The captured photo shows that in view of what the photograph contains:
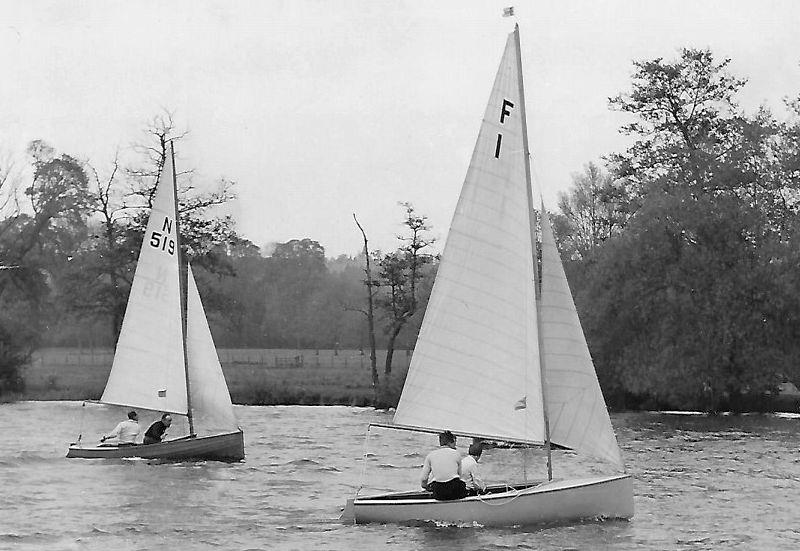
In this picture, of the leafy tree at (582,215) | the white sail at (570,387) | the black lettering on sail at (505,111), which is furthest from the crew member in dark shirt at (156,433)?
the leafy tree at (582,215)

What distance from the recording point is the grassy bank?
2456 inches

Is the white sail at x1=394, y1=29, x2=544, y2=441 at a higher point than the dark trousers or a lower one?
higher

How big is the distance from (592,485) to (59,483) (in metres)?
14.1

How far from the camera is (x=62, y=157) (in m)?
74.9

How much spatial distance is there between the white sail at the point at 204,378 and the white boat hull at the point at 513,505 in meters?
12.7

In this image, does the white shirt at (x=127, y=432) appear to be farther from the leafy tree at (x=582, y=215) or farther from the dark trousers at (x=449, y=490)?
the leafy tree at (x=582, y=215)

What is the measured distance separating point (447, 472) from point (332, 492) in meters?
7.94

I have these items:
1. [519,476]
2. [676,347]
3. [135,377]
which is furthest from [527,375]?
[676,347]

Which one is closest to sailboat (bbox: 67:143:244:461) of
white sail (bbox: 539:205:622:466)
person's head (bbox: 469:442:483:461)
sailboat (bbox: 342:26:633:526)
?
person's head (bbox: 469:442:483:461)

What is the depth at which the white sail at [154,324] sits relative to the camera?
36250 millimetres

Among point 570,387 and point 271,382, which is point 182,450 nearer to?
point 570,387

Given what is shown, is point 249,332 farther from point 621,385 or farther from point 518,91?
point 518,91

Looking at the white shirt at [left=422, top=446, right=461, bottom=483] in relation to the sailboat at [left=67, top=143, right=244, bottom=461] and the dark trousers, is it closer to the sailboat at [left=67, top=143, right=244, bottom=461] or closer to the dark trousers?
the dark trousers

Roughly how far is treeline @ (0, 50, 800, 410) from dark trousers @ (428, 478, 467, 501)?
1397 inches
